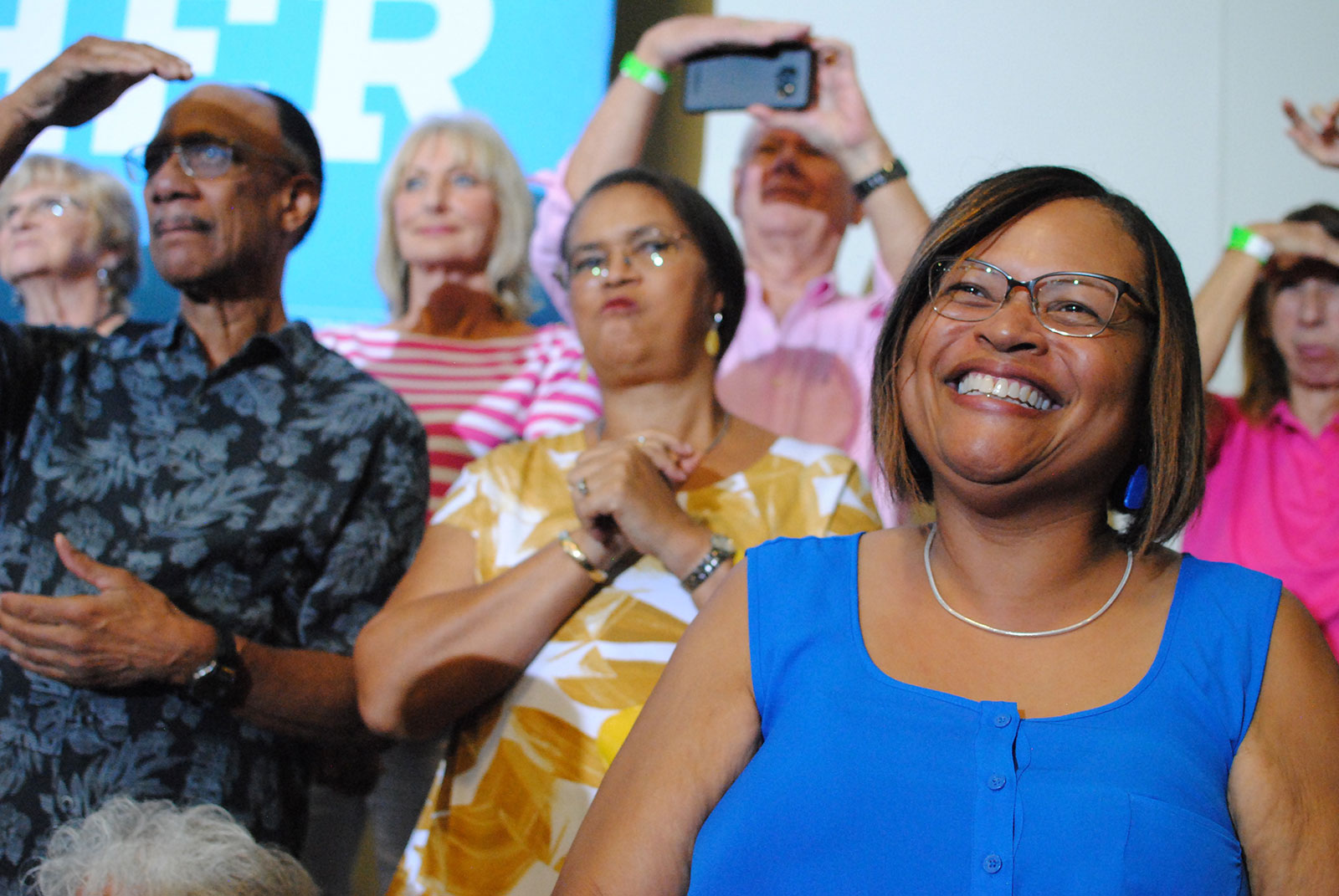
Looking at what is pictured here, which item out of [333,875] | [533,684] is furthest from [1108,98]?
[333,875]

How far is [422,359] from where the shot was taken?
2.33m

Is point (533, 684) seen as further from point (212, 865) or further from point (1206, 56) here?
point (1206, 56)

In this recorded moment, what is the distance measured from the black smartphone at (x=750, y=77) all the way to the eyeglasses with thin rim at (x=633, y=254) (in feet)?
1.75

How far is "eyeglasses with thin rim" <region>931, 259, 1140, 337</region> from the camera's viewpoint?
3.48 feet

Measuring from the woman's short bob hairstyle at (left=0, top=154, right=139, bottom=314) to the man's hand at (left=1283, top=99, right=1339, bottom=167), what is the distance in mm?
2481

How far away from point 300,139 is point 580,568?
3.20 ft

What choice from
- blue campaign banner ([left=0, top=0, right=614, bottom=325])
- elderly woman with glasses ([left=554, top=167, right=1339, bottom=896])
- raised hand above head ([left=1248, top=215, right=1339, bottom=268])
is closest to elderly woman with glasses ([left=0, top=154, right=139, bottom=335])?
blue campaign banner ([left=0, top=0, right=614, bottom=325])

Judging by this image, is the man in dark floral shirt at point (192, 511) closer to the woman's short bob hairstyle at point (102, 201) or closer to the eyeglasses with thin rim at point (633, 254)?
the eyeglasses with thin rim at point (633, 254)

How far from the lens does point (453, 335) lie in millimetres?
2418

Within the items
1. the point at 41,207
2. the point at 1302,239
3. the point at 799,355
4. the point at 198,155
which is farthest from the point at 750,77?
the point at 41,207

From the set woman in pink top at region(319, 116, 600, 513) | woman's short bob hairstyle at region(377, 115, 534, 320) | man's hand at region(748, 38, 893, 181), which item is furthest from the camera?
woman's short bob hairstyle at region(377, 115, 534, 320)

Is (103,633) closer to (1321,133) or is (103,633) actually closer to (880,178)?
(880,178)

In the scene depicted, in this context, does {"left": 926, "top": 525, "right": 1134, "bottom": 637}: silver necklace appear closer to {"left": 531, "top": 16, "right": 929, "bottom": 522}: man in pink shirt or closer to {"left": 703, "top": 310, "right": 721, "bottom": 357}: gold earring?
{"left": 703, "top": 310, "right": 721, "bottom": 357}: gold earring

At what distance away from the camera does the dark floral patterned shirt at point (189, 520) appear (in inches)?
60.0
